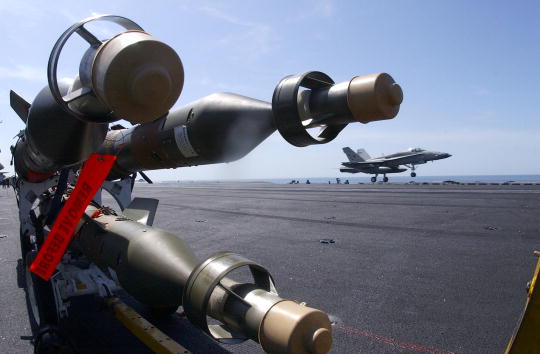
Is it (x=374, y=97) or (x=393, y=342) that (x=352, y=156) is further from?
(x=374, y=97)

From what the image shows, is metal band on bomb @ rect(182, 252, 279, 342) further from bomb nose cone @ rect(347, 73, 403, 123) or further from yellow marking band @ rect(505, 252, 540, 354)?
yellow marking band @ rect(505, 252, 540, 354)

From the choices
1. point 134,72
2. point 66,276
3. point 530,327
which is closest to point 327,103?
point 134,72

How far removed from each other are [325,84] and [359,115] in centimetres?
Answer: 37

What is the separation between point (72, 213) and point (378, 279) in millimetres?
6854

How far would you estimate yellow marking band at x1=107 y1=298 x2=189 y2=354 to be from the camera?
13.2ft

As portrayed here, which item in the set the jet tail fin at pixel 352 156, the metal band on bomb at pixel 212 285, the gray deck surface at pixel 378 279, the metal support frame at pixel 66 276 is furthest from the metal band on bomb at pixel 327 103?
the jet tail fin at pixel 352 156

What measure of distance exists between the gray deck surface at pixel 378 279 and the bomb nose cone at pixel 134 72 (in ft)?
13.6

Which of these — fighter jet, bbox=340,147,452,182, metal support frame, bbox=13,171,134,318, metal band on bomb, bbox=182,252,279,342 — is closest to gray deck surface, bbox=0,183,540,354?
metal support frame, bbox=13,171,134,318

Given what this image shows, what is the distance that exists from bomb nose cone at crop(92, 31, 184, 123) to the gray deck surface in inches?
164

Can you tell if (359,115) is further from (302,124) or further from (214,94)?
(214,94)

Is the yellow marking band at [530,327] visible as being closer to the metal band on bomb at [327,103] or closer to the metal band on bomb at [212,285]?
the metal band on bomb at [327,103]

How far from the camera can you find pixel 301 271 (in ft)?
29.3

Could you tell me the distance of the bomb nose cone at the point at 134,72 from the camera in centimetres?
193

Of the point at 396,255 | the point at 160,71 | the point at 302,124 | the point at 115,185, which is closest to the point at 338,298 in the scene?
the point at 396,255
